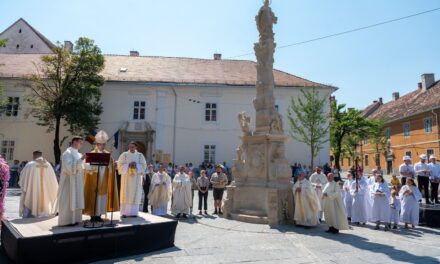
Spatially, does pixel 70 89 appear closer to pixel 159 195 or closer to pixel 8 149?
pixel 8 149

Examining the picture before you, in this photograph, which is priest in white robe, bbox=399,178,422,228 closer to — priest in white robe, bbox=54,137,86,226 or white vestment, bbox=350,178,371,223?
white vestment, bbox=350,178,371,223

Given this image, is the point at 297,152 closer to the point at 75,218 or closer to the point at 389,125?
the point at 389,125

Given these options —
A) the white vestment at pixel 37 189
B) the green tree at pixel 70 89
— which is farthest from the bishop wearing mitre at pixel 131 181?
the green tree at pixel 70 89

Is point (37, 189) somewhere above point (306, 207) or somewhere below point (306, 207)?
above

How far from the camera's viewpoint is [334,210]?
7.98 meters

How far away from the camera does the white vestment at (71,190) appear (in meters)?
5.71

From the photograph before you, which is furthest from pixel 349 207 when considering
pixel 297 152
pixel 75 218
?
pixel 297 152

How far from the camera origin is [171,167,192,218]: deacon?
10336 mm

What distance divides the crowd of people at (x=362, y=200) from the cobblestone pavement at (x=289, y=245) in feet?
1.29

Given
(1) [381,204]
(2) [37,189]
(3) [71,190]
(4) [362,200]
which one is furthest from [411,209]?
(2) [37,189]

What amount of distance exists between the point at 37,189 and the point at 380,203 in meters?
9.34

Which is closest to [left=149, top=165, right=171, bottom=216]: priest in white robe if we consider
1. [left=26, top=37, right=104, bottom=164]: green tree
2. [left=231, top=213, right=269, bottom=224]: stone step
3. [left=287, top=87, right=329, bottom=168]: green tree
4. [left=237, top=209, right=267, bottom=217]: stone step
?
[left=231, top=213, right=269, bottom=224]: stone step

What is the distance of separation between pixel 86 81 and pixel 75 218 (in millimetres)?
19008

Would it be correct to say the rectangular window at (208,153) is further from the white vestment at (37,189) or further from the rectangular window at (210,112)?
the white vestment at (37,189)
